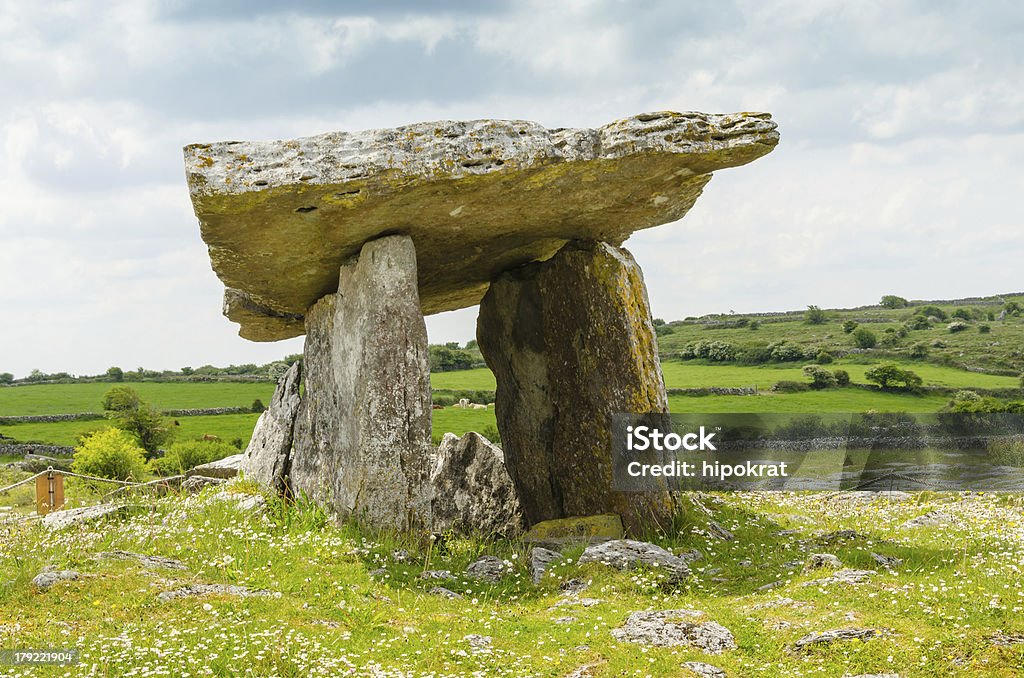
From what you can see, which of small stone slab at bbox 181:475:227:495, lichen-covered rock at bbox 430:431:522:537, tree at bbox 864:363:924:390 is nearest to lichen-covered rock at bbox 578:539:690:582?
lichen-covered rock at bbox 430:431:522:537

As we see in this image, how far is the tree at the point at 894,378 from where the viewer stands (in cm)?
4116

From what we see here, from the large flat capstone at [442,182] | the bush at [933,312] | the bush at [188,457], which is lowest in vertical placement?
the bush at [188,457]

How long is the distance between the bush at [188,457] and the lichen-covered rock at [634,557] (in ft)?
52.8

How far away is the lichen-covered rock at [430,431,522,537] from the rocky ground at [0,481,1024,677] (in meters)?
2.13

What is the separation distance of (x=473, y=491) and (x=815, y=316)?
4912 centimetres

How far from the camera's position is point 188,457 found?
24828mm

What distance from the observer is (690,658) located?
7082 millimetres

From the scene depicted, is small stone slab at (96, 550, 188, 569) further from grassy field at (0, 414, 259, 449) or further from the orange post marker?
grassy field at (0, 414, 259, 449)

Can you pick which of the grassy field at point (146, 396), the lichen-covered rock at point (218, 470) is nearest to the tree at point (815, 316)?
the grassy field at point (146, 396)

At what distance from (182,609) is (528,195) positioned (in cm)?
591

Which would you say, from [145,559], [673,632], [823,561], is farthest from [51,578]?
[823,561]

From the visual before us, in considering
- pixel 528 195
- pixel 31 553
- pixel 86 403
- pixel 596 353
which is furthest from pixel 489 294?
pixel 86 403

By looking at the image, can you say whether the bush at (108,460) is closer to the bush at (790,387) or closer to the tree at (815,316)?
the bush at (790,387)

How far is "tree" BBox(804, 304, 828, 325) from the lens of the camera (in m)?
58.5
